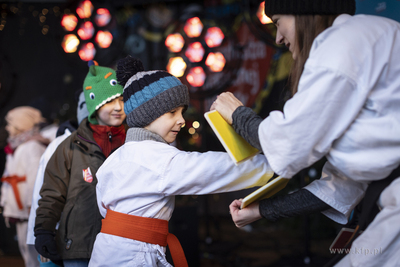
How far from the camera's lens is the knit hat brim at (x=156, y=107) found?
1.30 metres

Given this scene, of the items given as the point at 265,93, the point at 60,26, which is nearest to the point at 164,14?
the point at 60,26

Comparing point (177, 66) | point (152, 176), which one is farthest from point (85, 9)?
point (152, 176)

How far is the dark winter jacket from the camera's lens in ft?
5.35

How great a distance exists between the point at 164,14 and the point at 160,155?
12.4 ft

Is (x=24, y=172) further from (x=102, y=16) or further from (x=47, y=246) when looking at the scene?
(x=102, y=16)

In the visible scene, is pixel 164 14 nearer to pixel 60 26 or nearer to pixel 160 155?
pixel 60 26

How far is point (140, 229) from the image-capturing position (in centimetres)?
120

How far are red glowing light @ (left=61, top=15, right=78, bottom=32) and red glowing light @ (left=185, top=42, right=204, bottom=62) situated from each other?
5.24ft

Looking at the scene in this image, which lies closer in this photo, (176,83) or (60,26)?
(176,83)

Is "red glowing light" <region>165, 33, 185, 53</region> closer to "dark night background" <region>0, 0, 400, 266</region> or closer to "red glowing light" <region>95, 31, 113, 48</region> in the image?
"dark night background" <region>0, 0, 400, 266</region>

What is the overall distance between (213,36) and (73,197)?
266 cm

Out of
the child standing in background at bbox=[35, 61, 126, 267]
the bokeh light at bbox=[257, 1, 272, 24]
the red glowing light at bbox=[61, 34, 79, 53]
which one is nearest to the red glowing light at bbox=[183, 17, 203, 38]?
the bokeh light at bbox=[257, 1, 272, 24]

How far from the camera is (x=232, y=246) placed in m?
4.01

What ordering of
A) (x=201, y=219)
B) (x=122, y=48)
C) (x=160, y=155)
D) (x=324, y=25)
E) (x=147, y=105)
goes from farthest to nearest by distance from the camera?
1. (x=201, y=219)
2. (x=122, y=48)
3. (x=147, y=105)
4. (x=160, y=155)
5. (x=324, y=25)
